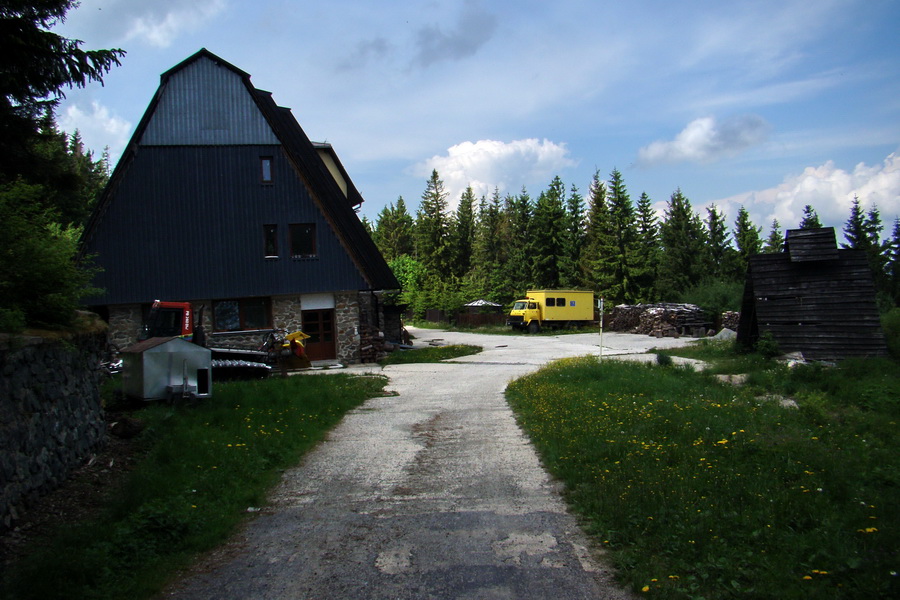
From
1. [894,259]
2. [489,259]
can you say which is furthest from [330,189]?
[894,259]

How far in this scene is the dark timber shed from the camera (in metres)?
21.1

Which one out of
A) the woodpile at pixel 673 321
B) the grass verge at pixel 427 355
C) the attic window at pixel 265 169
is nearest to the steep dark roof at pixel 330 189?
the attic window at pixel 265 169

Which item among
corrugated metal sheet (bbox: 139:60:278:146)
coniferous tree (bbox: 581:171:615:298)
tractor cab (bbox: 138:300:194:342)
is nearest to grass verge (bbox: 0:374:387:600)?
tractor cab (bbox: 138:300:194:342)

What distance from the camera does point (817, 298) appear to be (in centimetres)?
2205

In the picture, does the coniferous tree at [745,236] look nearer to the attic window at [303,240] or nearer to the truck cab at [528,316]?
the truck cab at [528,316]

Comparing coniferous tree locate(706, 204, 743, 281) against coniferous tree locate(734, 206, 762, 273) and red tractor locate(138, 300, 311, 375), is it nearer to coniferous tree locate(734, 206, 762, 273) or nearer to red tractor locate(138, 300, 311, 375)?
coniferous tree locate(734, 206, 762, 273)

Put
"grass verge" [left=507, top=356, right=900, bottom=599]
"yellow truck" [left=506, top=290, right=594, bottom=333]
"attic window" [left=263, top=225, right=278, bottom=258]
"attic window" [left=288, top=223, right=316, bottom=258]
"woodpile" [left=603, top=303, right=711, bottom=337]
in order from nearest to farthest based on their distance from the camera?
"grass verge" [left=507, top=356, right=900, bottom=599], "attic window" [left=263, top=225, right=278, bottom=258], "attic window" [left=288, top=223, right=316, bottom=258], "woodpile" [left=603, top=303, right=711, bottom=337], "yellow truck" [left=506, top=290, right=594, bottom=333]

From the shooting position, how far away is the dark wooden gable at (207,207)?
26.1 meters

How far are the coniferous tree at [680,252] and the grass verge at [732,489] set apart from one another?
165 ft

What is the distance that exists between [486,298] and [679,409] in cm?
6026

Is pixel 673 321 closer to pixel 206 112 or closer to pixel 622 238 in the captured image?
pixel 622 238

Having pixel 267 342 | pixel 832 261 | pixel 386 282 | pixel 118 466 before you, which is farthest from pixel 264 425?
pixel 386 282

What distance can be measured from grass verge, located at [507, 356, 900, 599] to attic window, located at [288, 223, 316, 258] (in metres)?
16.4

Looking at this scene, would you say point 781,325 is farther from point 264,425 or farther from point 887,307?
point 264,425
